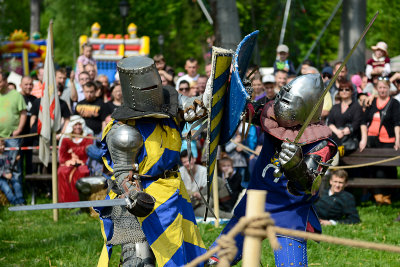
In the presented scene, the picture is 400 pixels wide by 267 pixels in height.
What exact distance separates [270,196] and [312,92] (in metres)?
0.75

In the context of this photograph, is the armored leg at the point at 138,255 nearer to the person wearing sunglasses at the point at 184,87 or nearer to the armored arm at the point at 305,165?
the armored arm at the point at 305,165

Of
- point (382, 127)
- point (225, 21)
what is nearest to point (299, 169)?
point (382, 127)

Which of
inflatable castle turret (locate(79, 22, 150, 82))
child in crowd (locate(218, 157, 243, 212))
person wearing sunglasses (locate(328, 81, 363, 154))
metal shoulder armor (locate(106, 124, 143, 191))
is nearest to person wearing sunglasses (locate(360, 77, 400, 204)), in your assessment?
person wearing sunglasses (locate(328, 81, 363, 154))

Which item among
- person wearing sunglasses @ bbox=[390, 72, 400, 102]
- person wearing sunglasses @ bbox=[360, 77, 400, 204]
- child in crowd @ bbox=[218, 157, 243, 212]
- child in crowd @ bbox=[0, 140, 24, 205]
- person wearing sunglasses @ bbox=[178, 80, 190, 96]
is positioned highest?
person wearing sunglasses @ bbox=[390, 72, 400, 102]

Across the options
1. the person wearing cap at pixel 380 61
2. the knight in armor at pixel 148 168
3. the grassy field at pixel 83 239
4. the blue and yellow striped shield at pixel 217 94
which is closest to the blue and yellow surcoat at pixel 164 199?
the knight in armor at pixel 148 168

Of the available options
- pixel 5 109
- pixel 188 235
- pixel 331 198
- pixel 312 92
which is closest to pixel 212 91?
pixel 312 92

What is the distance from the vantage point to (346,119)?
348 inches

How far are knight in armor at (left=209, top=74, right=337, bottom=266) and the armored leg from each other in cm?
49

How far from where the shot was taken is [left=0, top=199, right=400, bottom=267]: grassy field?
20.9ft

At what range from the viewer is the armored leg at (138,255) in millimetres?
4414

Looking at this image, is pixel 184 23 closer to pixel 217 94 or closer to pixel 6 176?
pixel 6 176

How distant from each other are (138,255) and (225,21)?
7002 mm

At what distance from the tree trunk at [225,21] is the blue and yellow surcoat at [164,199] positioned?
21.2 ft

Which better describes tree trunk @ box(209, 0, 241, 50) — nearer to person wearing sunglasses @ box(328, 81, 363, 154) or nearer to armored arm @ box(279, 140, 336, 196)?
person wearing sunglasses @ box(328, 81, 363, 154)
